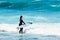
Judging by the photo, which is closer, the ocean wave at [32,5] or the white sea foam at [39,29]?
the white sea foam at [39,29]

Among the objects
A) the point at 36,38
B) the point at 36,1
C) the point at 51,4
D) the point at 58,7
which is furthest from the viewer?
the point at 36,1

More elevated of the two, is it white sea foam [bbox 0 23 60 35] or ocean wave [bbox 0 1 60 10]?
ocean wave [bbox 0 1 60 10]

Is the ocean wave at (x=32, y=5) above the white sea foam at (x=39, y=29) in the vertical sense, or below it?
above

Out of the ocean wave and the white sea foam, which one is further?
the ocean wave

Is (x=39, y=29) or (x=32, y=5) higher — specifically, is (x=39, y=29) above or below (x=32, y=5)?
below

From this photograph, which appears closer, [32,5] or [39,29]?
[39,29]

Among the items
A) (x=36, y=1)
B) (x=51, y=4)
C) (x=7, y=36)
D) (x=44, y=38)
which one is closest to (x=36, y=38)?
(x=44, y=38)

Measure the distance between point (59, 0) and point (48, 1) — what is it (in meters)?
2.30

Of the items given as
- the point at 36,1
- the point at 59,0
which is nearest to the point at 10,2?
the point at 36,1

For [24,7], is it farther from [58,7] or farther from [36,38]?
[36,38]

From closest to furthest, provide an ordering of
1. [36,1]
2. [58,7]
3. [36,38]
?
[36,38], [58,7], [36,1]

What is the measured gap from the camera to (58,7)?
1667 inches

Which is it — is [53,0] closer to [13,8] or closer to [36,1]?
[36,1]

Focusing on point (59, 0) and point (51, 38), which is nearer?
point (51, 38)
